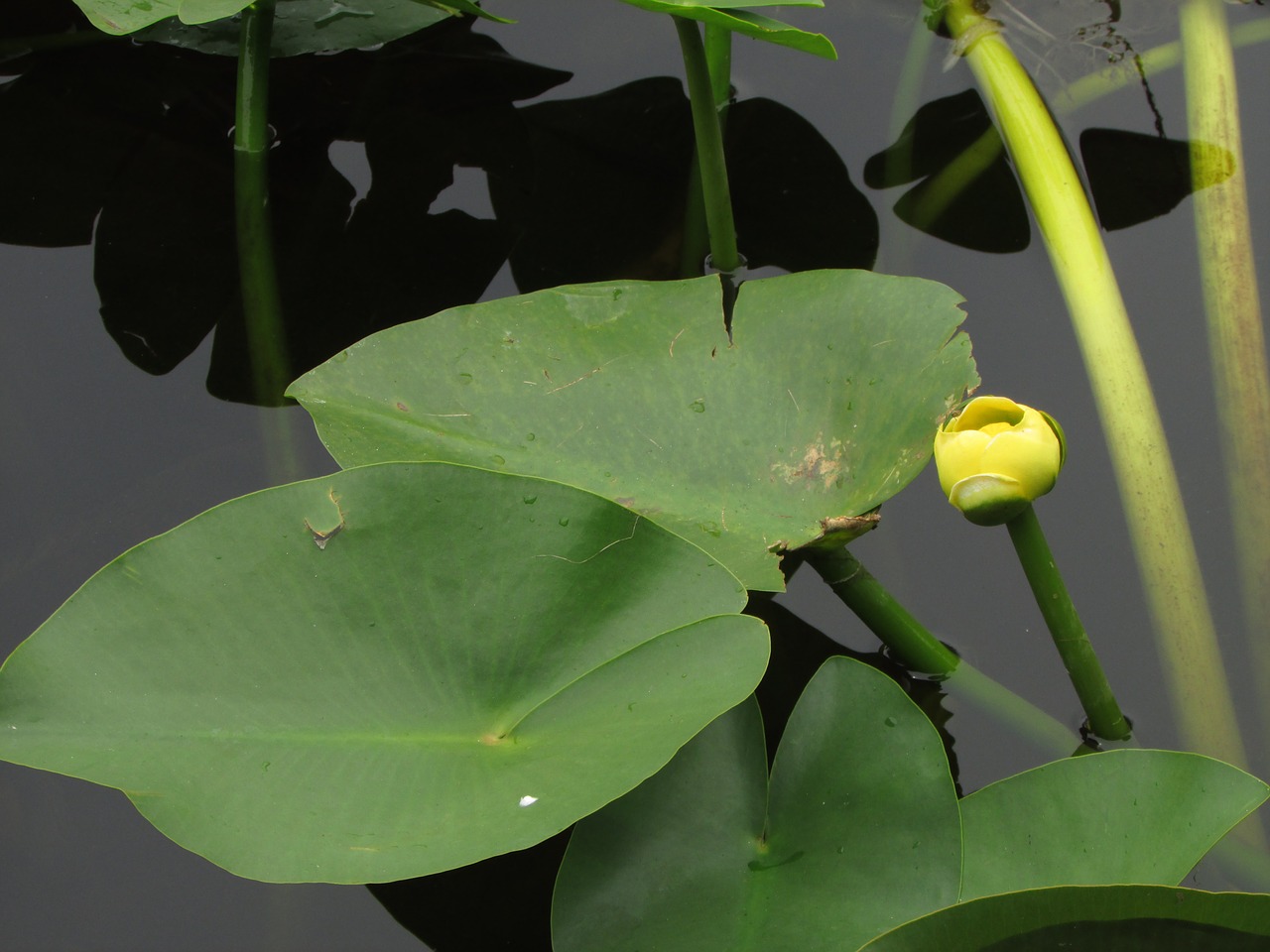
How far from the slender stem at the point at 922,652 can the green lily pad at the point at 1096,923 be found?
1.22ft

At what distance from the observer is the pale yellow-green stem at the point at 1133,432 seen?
3.40ft

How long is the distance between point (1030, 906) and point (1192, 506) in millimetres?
695

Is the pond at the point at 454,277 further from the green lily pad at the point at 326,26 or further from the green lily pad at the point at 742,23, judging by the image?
the green lily pad at the point at 742,23

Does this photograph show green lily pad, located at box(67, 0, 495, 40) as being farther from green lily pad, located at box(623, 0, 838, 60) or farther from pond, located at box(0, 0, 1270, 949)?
green lily pad, located at box(623, 0, 838, 60)

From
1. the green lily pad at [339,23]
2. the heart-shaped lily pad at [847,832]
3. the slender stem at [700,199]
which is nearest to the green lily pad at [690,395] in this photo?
the heart-shaped lily pad at [847,832]

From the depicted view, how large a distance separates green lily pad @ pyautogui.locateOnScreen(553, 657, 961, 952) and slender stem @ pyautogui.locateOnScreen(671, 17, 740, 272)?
63 cm

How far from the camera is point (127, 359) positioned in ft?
4.39

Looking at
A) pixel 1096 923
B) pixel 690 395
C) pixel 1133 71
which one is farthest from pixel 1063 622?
pixel 1133 71

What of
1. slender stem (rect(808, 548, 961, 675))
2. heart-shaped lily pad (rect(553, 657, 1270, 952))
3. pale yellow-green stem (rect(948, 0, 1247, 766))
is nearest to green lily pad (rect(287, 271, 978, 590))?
slender stem (rect(808, 548, 961, 675))

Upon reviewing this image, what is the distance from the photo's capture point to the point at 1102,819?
80 cm

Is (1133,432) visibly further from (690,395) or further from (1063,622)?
(690,395)

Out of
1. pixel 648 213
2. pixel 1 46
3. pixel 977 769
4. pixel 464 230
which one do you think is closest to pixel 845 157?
pixel 648 213

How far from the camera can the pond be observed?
1.04 metres

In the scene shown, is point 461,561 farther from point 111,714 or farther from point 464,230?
point 464,230
